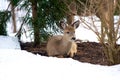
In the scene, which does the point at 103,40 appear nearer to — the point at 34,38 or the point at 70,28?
the point at 70,28

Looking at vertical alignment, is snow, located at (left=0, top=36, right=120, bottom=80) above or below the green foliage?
below

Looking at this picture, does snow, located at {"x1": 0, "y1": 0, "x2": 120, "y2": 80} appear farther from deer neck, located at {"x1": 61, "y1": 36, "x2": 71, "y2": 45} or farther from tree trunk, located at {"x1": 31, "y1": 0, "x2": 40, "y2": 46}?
tree trunk, located at {"x1": 31, "y1": 0, "x2": 40, "y2": 46}

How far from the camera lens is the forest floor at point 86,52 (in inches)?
281

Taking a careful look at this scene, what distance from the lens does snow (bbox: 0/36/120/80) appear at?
4559mm

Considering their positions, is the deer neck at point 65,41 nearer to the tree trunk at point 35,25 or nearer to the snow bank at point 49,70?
the tree trunk at point 35,25

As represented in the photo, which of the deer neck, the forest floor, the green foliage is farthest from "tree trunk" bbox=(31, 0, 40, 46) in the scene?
the deer neck

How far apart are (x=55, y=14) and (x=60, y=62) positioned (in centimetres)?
318

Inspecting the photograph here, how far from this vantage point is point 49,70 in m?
4.85

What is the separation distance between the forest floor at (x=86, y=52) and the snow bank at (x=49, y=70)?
1734mm

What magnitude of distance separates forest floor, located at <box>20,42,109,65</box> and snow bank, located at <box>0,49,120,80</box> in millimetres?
1734

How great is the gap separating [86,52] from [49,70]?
3.18 m

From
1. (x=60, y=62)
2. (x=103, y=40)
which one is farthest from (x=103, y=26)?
(x=60, y=62)

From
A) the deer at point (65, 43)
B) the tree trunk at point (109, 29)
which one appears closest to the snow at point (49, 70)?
the tree trunk at point (109, 29)

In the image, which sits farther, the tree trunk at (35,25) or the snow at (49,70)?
the tree trunk at (35,25)
